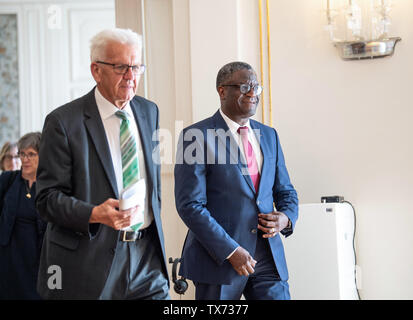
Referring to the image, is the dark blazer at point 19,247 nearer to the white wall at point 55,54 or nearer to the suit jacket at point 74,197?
the suit jacket at point 74,197

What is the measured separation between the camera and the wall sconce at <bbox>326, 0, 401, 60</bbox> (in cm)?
508

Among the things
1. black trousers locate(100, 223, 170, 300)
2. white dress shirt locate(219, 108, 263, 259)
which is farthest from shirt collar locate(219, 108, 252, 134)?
black trousers locate(100, 223, 170, 300)

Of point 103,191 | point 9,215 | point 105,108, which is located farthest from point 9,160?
point 103,191

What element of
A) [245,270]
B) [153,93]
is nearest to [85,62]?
[153,93]

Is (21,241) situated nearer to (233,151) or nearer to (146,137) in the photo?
(233,151)

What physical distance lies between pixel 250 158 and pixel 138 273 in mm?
1324

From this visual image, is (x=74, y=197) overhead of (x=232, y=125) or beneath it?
beneath

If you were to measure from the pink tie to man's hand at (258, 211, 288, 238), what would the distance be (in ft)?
0.54

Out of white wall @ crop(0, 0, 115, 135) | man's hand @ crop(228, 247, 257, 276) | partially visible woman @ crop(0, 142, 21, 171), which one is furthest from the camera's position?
white wall @ crop(0, 0, 115, 135)

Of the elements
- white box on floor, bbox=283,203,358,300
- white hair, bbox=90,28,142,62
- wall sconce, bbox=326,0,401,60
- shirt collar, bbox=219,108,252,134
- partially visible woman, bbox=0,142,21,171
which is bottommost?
white box on floor, bbox=283,203,358,300

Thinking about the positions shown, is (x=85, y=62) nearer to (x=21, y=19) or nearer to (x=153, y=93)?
(x=21, y=19)

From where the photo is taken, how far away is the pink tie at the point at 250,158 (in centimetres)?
387

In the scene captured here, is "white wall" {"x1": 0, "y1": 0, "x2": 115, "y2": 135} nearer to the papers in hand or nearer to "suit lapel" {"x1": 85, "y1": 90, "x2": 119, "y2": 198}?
"suit lapel" {"x1": 85, "y1": 90, "x2": 119, "y2": 198}

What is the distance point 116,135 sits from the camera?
2.79 metres
